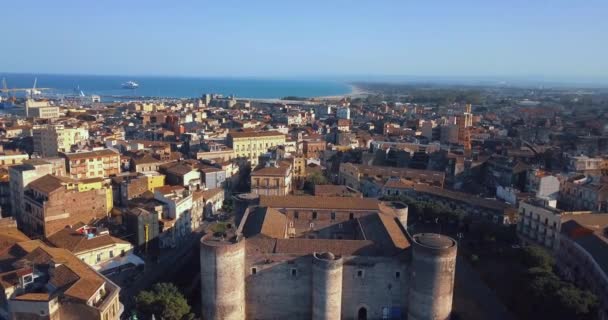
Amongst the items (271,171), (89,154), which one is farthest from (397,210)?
(89,154)

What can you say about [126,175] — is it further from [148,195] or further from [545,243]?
[545,243]

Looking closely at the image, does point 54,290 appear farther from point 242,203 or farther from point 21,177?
point 21,177

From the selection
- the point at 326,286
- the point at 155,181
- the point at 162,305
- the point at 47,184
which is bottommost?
the point at 162,305

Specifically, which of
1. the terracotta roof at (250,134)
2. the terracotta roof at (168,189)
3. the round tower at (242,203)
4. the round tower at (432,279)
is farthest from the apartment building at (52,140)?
the round tower at (432,279)

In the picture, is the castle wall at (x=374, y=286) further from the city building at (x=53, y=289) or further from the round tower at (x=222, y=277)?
the city building at (x=53, y=289)

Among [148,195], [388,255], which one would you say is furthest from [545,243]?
[148,195]

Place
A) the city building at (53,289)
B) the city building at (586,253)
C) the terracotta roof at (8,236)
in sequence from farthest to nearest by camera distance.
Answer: the terracotta roof at (8,236), the city building at (586,253), the city building at (53,289)
